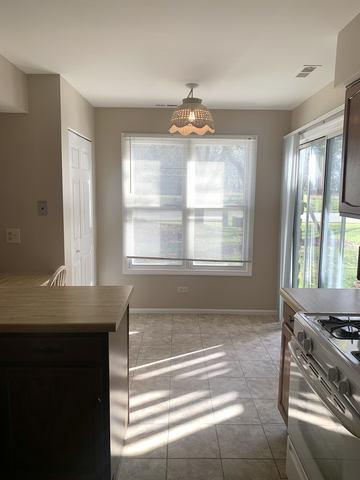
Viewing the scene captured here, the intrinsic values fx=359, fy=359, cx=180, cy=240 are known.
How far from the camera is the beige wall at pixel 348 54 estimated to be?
2.06m

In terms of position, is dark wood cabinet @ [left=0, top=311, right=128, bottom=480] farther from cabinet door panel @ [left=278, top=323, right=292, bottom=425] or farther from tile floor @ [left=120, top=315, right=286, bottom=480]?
cabinet door panel @ [left=278, top=323, right=292, bottom=425]

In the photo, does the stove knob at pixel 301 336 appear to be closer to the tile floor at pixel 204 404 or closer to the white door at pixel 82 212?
the tile floor at pixel 204 404

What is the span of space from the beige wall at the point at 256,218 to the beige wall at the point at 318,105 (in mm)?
257

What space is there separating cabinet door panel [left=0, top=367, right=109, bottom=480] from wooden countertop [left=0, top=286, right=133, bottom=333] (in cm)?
22

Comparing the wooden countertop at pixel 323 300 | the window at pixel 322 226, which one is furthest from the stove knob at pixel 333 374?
the window at pixel 322 226

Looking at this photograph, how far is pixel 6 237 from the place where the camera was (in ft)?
10.9

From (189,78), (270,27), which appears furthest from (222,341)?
(270,27)

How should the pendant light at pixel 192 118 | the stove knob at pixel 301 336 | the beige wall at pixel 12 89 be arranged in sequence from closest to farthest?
the stove knob at pixel 301 336 < the beige wall at pixel 12 89 < the pendant light at pixel 192 118

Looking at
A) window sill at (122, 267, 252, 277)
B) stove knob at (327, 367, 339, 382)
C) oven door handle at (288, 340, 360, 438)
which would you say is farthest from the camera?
window sill at (122, 267, 252, 277)

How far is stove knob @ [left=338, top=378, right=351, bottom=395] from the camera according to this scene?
1277mm

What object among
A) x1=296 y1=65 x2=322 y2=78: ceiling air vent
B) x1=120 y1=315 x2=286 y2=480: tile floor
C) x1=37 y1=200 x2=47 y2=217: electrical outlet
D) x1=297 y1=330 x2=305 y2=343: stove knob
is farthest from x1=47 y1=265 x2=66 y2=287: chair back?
x1=296 y1=65 x2=322 y2=78: ceiling air vent

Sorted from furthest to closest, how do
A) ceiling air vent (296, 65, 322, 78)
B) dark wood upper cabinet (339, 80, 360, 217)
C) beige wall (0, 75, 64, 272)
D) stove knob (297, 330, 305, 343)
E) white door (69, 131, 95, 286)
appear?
→ white door (69, 131, 95, 286)
beige wall (0, 75, 64, 272)
ceiling air vent (296, 65, 322, 78)
dark wood upper cabinet (339, 80, 360, 217)
stove knob (297, 330, 305, 343)

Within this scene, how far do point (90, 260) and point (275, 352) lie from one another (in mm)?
2309

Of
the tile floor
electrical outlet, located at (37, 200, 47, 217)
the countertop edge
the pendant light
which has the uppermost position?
the pendant light
